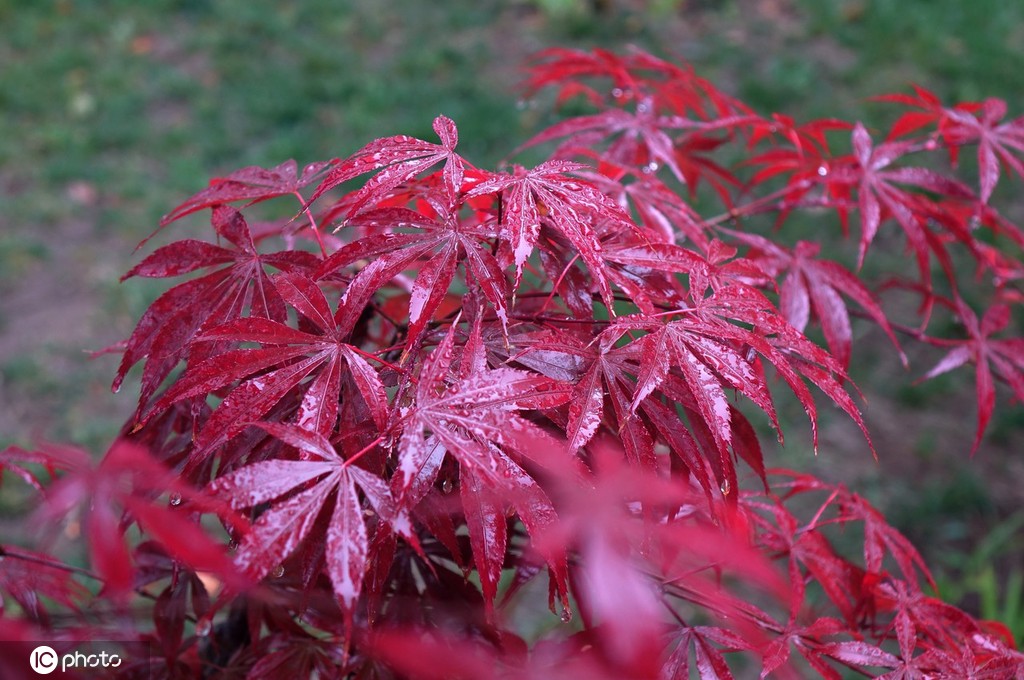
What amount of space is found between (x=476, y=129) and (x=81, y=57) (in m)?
2.50

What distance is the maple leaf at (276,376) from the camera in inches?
32.6

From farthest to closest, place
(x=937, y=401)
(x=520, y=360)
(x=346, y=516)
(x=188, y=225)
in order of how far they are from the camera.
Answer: (x=188, y=225)
(x=937, y=401)
(x=520, y=360)
(x=346, y=516)

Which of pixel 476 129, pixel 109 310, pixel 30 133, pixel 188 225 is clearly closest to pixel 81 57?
pixel 30 133

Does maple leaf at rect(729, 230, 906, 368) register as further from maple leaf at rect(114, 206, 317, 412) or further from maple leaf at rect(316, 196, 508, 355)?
maple leaf at rect(114, 206, 317, 412)

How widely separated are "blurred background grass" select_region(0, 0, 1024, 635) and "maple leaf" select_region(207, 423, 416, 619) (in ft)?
8.75

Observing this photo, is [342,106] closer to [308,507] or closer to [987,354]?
[987,354]

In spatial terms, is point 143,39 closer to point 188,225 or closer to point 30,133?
point 30,133

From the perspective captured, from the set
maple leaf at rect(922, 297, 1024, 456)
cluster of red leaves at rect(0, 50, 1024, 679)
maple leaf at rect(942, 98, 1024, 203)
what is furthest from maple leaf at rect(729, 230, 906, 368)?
maple leaf at rect(942, 98, 1024, 203)

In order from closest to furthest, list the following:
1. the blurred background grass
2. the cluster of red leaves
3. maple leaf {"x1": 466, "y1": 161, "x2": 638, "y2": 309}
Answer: the cluster of red leaves
maple leaf {"x1": 466, "y1": 161, "x2": 638, "y2": 309}
the blurred background grass

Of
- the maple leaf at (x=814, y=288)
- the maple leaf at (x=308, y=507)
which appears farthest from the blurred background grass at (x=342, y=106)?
the maple leaf at (x=308, y=507)

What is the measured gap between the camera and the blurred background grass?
3.29 meters

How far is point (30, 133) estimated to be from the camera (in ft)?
15.1

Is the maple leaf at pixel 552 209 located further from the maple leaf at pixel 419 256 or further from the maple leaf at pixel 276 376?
the maple leaf at pixel 276 376

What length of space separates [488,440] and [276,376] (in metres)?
0.24
